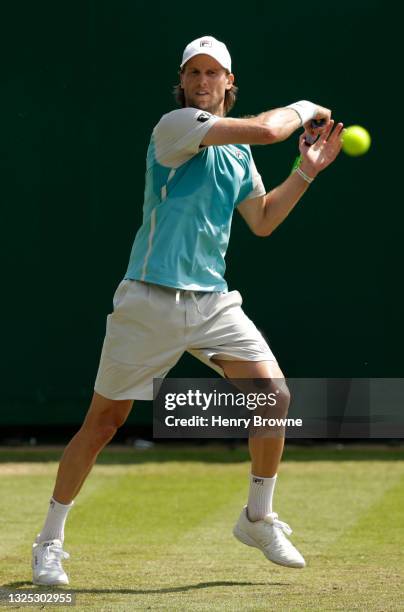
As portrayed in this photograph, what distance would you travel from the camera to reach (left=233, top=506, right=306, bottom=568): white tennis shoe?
16.0 feet

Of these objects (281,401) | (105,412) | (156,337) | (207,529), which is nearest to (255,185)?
(156,337)

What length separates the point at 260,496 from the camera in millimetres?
4973

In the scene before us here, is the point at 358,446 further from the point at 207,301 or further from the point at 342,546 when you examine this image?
the point at 207,301

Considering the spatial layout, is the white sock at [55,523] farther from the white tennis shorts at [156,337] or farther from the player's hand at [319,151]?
the player's hand at [319,151]

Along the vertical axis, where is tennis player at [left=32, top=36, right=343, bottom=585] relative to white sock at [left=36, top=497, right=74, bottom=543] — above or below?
above

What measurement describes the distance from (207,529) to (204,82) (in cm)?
227

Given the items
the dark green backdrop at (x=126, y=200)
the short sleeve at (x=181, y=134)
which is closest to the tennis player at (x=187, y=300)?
the short sleeve at (x=181, y=134)

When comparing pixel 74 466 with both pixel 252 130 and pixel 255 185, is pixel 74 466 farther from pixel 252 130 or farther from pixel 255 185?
pixel 252 130

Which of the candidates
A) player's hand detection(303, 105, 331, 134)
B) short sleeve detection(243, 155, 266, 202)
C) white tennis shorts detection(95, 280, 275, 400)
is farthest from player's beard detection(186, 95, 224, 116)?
white tennis shorts detection(95, 280, 275, 400)

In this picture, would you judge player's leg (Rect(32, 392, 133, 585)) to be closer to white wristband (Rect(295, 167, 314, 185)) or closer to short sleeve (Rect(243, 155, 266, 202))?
short sleeve (Rect(243, 155, 266, 202))

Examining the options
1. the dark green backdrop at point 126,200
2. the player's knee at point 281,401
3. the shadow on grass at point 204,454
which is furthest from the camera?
the dark green backdrop at point 126,200

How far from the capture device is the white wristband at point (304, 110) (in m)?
4.86

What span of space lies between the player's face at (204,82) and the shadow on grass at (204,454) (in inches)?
145

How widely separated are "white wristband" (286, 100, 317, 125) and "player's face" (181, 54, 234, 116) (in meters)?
0.30
